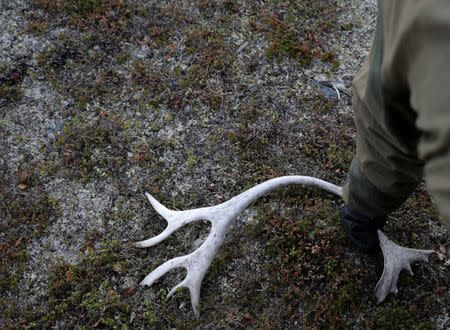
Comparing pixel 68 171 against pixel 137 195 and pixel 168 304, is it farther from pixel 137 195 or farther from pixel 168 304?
pixel 168 304

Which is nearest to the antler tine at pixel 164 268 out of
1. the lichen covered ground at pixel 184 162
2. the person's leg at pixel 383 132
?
the lichen covered ground at pixel 184 162

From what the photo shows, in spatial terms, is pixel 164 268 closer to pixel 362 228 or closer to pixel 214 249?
pixel 214 249

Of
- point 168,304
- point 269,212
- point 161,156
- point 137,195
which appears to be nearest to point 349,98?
point 269,212

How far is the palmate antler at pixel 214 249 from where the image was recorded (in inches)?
171

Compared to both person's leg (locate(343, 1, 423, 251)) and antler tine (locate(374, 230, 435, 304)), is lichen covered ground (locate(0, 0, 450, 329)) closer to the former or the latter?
antler tine (locate(374, 230, 435, 304))

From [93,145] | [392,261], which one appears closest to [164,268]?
[93,145]

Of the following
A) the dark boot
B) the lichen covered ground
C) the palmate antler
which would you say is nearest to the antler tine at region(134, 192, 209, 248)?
the palmate antler

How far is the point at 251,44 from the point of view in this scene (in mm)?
5863

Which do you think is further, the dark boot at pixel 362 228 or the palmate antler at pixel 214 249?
the palmate antler at pixel 214 249

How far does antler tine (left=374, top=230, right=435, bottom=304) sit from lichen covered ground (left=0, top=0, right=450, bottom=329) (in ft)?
0.42

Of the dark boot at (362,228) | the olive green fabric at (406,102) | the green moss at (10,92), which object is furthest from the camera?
the green moss at (10,92)

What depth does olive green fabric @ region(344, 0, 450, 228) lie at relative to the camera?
1.80 m

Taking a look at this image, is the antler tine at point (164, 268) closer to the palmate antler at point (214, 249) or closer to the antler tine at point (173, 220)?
the palmate antler at point (214, 249)

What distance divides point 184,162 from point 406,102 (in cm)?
305
